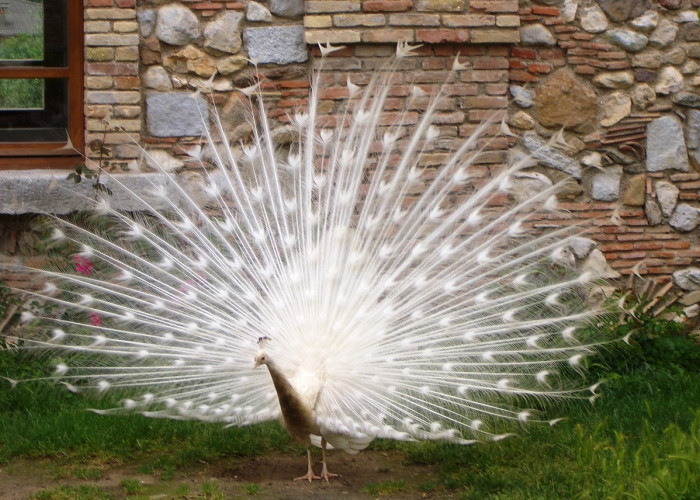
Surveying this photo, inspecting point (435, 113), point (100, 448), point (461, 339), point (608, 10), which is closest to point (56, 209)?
point (100, 448)

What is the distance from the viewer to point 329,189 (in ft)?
17.3

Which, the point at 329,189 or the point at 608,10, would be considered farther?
the point at 608,10

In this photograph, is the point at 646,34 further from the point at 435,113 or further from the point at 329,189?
the point at 329,189

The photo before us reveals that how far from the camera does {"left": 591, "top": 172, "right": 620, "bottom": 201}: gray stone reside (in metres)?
7.09

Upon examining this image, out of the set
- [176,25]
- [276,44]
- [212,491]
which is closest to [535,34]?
[276,44]

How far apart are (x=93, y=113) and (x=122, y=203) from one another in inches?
26.8

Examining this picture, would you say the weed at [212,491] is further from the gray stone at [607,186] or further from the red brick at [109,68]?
the gray stone at [607,186]

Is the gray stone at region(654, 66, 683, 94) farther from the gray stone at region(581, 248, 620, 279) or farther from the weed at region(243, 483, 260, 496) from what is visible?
the weed at region(243, 483, 260, 496)

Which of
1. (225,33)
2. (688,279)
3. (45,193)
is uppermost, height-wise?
(225,33)

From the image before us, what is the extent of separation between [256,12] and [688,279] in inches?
137

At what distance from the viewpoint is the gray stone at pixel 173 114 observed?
22.4 feet

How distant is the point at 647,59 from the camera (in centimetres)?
703

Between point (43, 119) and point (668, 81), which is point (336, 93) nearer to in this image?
point (43, 119)

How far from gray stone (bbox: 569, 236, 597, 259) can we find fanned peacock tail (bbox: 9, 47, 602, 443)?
5.05 ft
